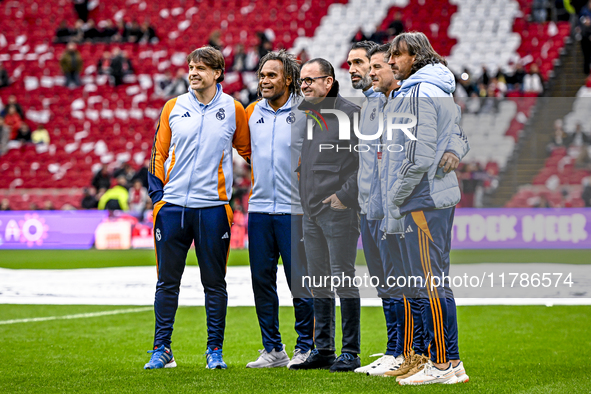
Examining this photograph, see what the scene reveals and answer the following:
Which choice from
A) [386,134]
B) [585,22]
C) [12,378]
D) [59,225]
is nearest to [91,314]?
[12,378]

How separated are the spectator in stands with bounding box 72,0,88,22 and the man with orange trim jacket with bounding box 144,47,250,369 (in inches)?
832

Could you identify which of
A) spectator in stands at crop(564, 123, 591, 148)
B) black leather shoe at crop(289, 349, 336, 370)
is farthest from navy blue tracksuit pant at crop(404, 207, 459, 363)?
spectator in stands at crop(564, 123, 591, 148)

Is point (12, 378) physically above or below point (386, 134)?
below

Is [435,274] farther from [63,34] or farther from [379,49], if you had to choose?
[63,34]

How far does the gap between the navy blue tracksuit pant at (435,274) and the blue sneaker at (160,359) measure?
1.93m

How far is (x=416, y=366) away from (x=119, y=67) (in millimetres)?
19385

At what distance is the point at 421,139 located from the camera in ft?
14.5

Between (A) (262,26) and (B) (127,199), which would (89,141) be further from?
(A) (262,26)

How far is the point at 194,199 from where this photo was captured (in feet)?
17.1

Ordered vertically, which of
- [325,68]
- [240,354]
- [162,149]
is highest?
[325,68]

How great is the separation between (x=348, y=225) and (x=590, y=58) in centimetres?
1554

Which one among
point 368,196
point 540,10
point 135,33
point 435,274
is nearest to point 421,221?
point 435,274

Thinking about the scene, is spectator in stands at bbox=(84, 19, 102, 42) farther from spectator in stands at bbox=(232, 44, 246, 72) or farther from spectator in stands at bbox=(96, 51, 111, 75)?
spectator in stands at bbox=(232, 44, 246, 72)

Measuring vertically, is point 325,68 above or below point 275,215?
above
